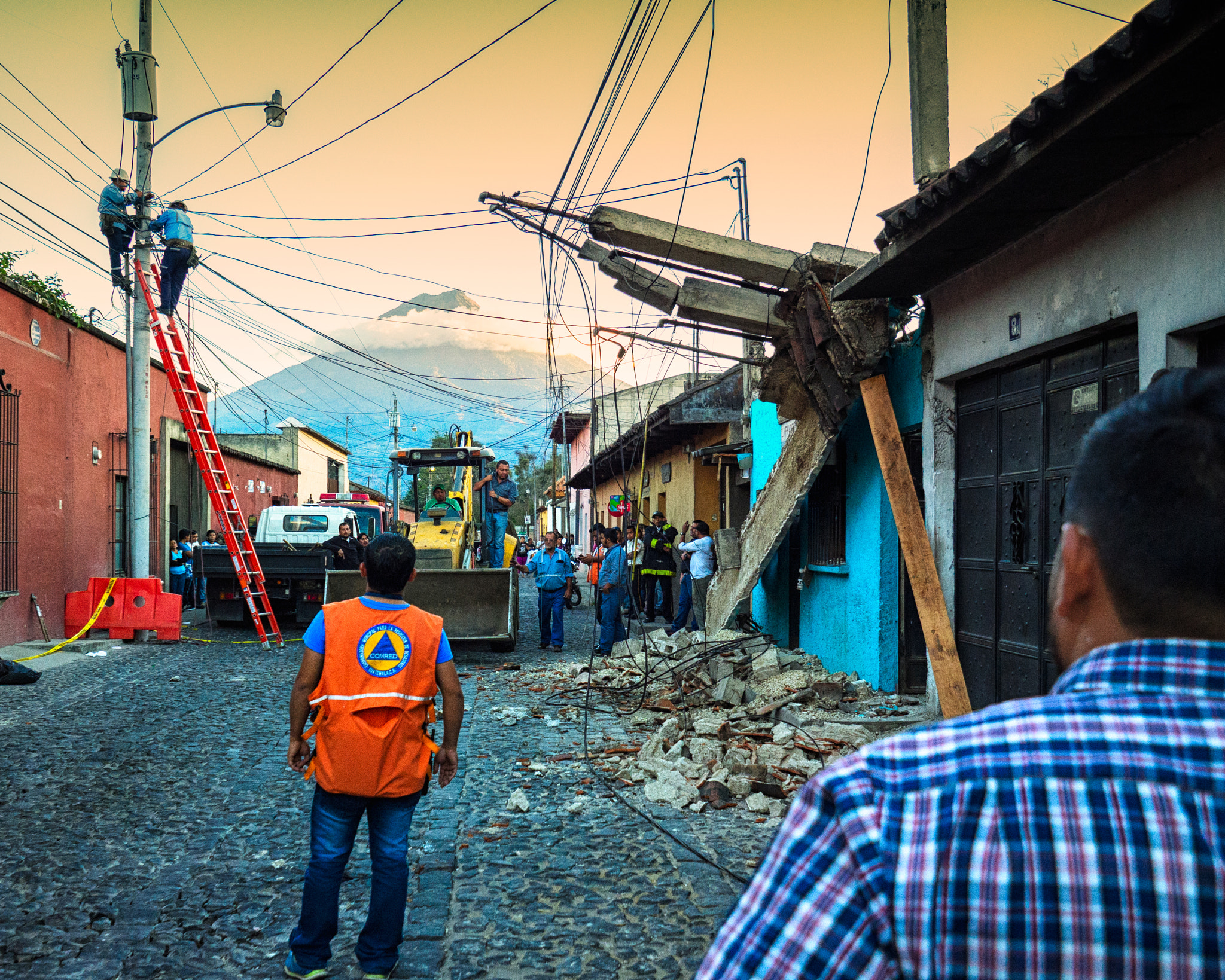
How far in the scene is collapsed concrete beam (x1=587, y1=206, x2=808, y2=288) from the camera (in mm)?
8406

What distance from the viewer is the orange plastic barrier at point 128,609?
13633mm

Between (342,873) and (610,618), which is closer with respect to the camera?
(342,873)

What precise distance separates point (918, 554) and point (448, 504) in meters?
9.45

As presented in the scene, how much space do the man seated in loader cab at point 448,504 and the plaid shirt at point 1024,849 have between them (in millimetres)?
14650

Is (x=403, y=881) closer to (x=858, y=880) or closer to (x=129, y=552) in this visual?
(x=858, y=880)

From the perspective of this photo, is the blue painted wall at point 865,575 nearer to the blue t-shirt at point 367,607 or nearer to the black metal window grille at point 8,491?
the blue t-shirt at point 367,607

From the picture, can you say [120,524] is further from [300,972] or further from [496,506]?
[300,972]

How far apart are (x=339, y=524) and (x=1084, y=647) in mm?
17804

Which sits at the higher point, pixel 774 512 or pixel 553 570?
pixel 774 512

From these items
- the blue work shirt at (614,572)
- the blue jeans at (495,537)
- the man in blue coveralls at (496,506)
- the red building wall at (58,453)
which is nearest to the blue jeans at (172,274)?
the red building wall at (58,453)

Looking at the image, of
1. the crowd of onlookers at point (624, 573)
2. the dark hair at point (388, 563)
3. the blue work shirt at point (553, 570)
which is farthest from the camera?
the blue work shirt at point (553, 570)

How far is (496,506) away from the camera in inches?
595

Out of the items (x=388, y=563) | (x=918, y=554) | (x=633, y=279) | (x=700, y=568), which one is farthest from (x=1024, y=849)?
(x=700, y=568)

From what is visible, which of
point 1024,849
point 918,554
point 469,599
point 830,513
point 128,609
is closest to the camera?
point 1024,849
